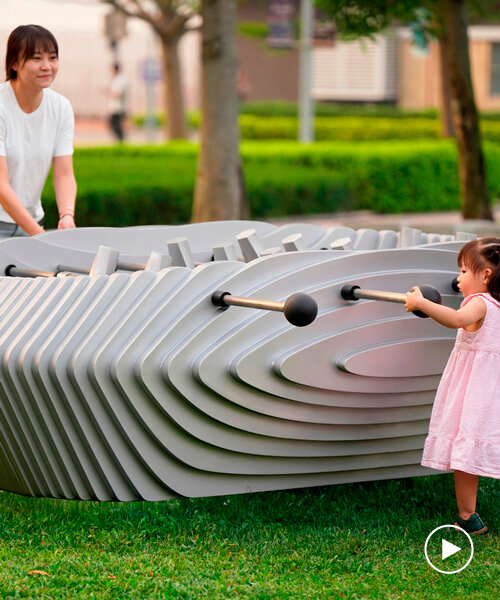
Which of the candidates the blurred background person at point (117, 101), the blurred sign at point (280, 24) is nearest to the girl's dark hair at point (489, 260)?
the blurred sign at point (280, 24)

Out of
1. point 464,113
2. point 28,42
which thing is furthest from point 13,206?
point 464,113

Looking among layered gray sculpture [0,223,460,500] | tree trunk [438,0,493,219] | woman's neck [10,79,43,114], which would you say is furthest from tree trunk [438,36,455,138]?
layered gray sculpture [0,223,460,500]

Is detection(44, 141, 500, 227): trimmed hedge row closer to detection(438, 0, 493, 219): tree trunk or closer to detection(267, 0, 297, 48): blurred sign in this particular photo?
detection(267, 0, 297, 48): blurred sign

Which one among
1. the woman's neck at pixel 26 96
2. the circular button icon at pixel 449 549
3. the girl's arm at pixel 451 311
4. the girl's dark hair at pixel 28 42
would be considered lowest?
the circular button icon at pixel 449 549

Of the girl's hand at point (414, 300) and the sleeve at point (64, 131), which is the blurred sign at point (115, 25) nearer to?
the sleeve at point (64, 131)

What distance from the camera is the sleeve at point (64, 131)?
17.1 ft

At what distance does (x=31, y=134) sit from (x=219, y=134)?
20.6 feet

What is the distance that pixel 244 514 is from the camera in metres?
4.37

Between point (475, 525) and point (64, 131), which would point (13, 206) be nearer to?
point (64, 131)

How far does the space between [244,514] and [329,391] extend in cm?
56

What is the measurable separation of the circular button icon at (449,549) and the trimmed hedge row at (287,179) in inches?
339

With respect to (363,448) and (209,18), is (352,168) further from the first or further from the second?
(363,448)

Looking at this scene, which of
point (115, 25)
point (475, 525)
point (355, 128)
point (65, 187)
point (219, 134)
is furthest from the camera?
point (355, 128)

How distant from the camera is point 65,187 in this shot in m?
5.36
